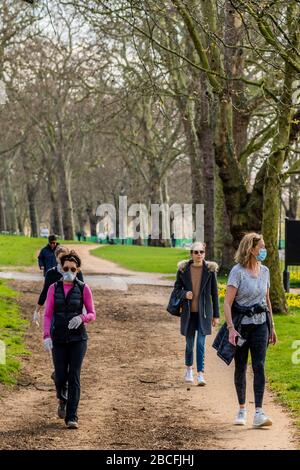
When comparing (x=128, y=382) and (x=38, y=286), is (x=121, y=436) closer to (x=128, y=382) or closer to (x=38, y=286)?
(x=128, y=382)

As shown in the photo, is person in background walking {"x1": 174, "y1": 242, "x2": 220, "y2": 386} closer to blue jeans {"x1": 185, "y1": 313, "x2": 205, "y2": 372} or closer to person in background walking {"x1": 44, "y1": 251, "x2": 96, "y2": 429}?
blue jeans {"x1": 185, "y1": 313, "x2": 205, "y2": 372}

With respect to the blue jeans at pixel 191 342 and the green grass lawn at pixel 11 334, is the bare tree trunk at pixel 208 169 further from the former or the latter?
the blue jeans at pixel 191 342

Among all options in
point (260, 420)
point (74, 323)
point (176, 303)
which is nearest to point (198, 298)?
point (176, 303)

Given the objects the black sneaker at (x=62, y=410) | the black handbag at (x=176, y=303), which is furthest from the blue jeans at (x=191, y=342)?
the black sneaker at (x=62, y=410)

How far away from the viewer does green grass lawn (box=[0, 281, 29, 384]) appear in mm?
13857

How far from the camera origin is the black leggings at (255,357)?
32.7 feet

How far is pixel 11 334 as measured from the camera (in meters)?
18.1

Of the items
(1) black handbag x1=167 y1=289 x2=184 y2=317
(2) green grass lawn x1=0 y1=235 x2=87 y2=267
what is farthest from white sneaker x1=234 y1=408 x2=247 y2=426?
(2) green grass lawn x1=0 y1=235 x2=87 y2=267

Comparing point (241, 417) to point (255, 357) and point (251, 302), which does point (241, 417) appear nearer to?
point (255, 357)

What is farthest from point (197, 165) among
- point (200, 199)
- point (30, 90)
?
point (30, 90)

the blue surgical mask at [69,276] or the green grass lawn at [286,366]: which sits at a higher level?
the blue surgical mask at [69,276]

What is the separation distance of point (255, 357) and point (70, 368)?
188 centimetres
